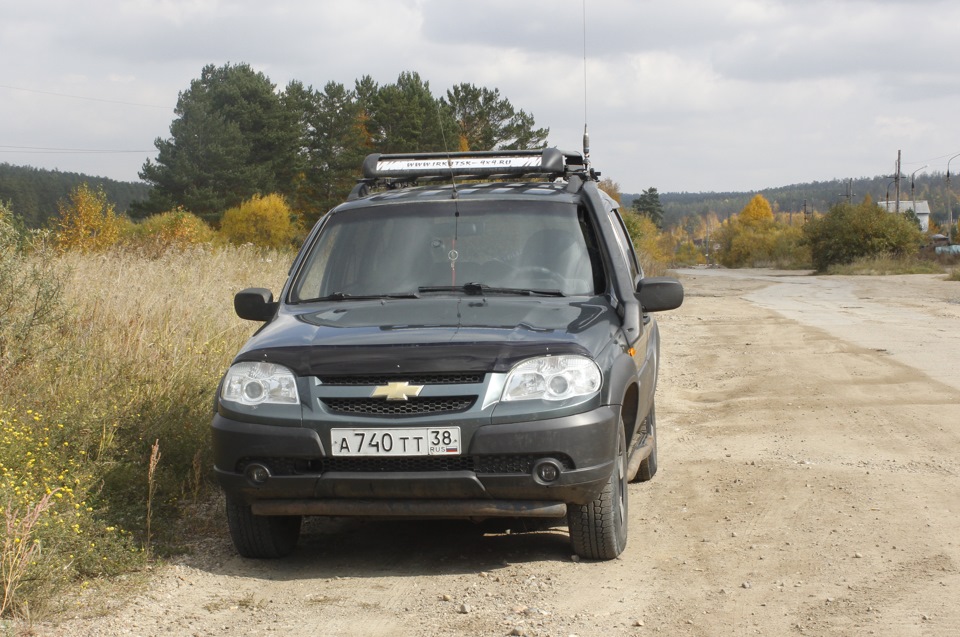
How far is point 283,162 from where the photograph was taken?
6769 cm

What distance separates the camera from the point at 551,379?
4770 millimetres

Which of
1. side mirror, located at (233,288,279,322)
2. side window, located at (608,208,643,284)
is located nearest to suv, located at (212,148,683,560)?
side mirror, located at (233,288,279,322)

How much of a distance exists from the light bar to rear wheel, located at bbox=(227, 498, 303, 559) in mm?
2254

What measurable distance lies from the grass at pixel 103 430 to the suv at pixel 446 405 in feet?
2.35

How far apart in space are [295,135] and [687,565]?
210 ft

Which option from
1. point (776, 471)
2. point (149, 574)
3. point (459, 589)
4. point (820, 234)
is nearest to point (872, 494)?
point (776, 471)

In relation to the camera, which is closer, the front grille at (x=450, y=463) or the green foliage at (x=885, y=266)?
the front grille at (x=450, y=463)

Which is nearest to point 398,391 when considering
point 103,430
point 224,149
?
point 103,430

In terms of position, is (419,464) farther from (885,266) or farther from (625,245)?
(885,266)

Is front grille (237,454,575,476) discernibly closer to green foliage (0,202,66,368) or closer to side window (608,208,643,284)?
side window (608,208,643,284)

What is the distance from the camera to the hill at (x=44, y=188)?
98.1 m

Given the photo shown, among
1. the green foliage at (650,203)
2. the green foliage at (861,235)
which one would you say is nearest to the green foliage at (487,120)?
the green foliage at (861,235)

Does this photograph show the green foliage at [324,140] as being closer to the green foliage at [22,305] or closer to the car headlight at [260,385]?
the green foliage at [22,305]

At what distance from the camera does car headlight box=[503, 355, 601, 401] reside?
473 cm
